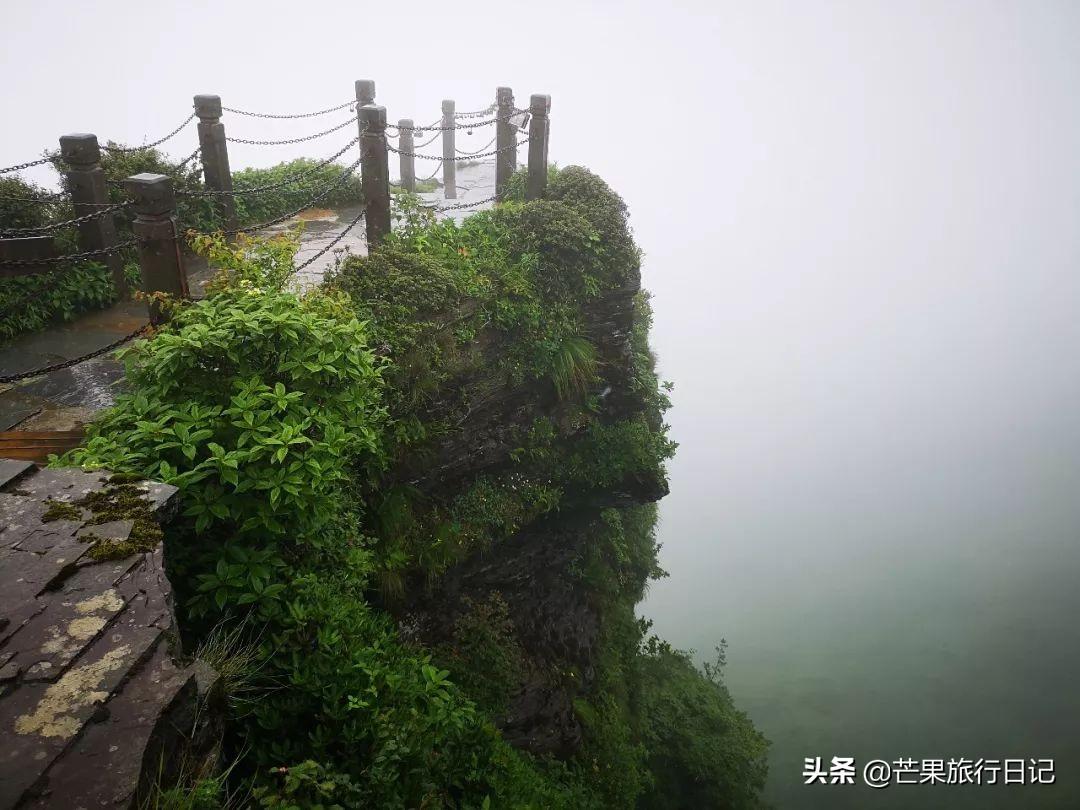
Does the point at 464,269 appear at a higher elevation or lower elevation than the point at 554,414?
higher

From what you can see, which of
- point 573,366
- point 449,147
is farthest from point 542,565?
point 449,147

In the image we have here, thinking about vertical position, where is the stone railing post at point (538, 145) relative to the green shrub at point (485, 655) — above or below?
above

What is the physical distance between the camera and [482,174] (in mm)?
15289

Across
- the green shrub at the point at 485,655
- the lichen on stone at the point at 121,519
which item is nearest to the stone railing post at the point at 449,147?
the green shrub at the point at 485,655

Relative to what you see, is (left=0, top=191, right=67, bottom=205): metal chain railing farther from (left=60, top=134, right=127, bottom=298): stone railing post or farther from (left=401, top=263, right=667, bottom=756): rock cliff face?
(left=401, top=263, right=667, bottom=756): rock cliff face

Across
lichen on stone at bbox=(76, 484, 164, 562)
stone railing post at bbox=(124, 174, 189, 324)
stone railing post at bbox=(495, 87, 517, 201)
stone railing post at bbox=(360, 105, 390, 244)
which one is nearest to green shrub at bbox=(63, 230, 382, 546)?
lichen on stone at bbox=(76, 484, 164, 562)

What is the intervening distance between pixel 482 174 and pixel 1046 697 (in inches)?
1176

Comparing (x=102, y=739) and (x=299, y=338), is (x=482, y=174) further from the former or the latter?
(x=102, y=739)

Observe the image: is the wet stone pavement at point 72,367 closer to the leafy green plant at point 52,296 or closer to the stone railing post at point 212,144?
the leafy green plant at point 52,296

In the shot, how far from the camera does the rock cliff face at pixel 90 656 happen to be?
2234 millimetres

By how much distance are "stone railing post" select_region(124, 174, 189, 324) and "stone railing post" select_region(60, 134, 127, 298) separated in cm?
183

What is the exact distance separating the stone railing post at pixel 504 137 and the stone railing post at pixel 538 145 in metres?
0.57

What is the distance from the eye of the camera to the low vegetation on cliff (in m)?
3.70

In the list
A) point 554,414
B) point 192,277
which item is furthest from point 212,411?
point 554,414
